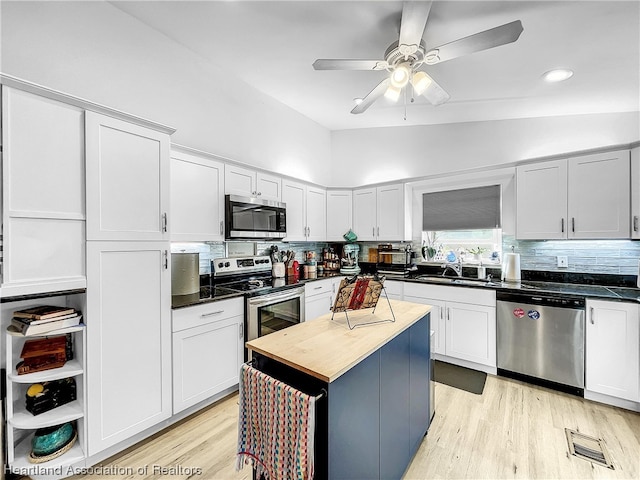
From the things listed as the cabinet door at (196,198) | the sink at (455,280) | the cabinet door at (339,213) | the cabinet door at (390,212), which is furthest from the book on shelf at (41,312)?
the cabinet door at (390,212)

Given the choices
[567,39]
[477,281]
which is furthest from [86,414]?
[567,39]

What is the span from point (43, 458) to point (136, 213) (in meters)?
1.48

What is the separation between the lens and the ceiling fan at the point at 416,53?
4.95ft

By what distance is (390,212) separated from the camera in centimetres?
392

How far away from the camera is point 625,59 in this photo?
213 centimetres

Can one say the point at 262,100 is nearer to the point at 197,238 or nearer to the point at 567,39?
the point at 197,238

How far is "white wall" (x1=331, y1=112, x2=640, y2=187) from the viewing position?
2.92 m

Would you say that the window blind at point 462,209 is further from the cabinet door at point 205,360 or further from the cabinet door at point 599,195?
the cabinet door at point 205,360

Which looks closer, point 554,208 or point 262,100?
point 554,208

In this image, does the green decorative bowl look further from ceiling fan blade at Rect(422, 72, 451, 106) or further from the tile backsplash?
the tile backsplash

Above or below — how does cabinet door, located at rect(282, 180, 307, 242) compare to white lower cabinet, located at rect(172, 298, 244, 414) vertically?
above

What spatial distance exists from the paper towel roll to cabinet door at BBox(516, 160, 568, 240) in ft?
0.80

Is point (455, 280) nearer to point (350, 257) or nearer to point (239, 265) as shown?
point (350, 257)

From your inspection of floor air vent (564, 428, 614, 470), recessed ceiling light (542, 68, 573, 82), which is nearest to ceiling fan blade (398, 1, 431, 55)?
recessed ceiling light (542, 68, 573, 82)
